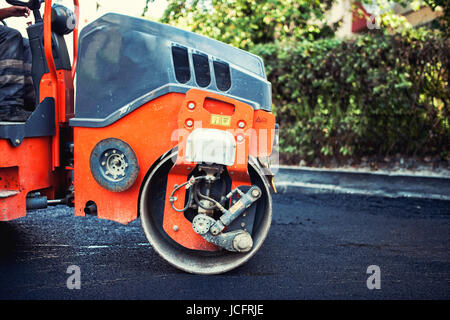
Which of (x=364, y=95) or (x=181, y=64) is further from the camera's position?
(x=364, y=95)

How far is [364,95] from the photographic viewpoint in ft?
24.9

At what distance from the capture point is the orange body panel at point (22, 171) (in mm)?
3279

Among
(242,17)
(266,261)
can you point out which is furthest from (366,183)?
(242,17)

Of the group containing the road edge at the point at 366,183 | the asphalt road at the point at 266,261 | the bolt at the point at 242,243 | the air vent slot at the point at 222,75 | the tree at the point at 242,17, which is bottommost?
the asphalt road at the point at 266,261

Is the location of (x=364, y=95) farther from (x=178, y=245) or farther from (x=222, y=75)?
(x=178, y=245)

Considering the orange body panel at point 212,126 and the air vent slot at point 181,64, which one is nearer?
the orange body panel at point 212,126

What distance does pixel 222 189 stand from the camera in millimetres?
3283

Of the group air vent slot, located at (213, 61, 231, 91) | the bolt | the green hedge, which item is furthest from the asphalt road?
the green hedge

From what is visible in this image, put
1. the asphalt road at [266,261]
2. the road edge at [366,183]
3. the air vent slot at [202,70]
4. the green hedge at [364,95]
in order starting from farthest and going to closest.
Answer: the green hedge at [364,95]
the road edge at [366,183]
the air vent slot at [202,70]
the asphalt road at [266,261]

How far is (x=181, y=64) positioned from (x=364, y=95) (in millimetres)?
5127

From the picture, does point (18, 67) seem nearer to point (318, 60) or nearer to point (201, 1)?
point (318, 60)

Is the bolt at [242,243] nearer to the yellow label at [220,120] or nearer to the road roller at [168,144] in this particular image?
the road roller at [168,144]

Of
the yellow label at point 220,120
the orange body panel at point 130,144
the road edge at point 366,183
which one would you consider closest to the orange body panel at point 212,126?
the yellow label at point 220,120
